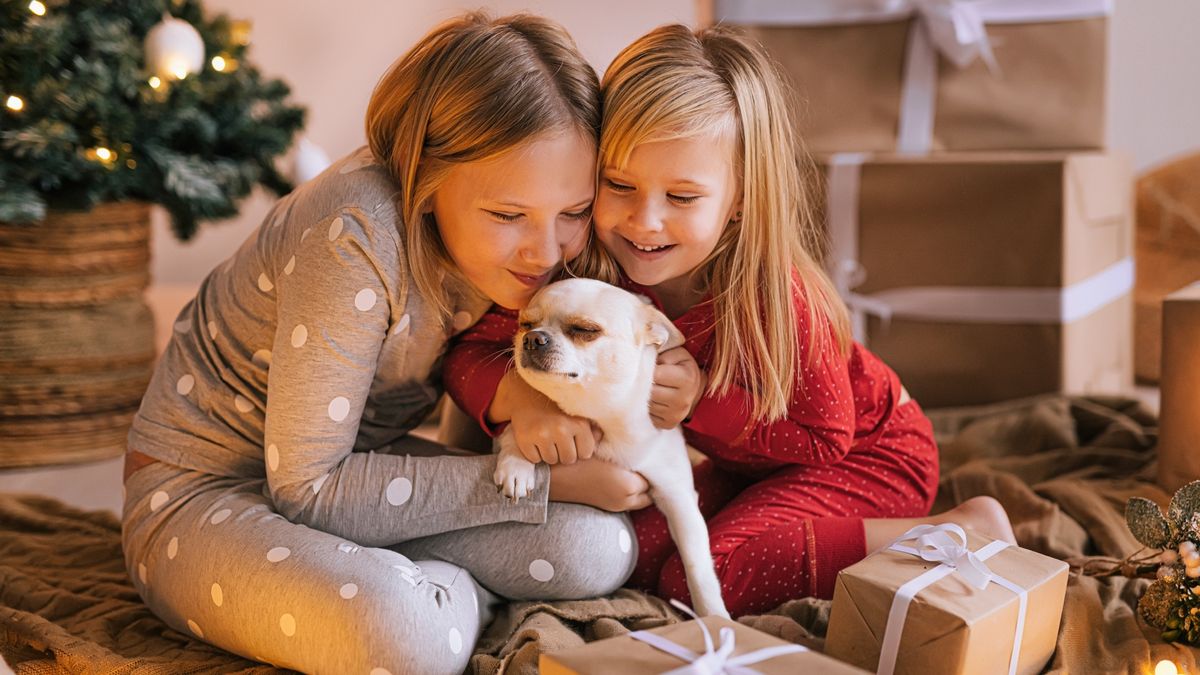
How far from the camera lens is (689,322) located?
1318 mm

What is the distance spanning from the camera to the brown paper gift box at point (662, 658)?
0.90 metres

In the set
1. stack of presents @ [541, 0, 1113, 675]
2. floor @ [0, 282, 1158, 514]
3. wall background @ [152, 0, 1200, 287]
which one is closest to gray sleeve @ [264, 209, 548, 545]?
floor @ [0, 282, 1158, 514]

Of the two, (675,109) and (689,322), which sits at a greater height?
(675,109)

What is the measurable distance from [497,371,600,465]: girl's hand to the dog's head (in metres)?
0.02

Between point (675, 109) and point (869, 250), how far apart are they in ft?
3.36

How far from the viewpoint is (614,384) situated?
1.17m

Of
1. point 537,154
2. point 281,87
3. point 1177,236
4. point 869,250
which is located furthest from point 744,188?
point 1177,236

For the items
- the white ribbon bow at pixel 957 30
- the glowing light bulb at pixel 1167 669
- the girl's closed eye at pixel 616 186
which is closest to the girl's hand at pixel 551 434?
the girl's closed eye at pixel 616 186

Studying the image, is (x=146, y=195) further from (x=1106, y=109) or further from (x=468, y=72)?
(x=1106, y=109)

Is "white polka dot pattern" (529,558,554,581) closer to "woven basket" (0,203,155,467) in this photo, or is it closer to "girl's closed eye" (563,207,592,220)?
"girl's closed eye" (563,207,592,220)

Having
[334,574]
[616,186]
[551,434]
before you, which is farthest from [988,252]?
[334,574]

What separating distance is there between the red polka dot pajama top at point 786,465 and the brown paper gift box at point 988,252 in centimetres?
70

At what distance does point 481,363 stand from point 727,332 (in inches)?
11.5

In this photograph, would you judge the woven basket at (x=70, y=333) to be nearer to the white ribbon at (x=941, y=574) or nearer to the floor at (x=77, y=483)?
the floor at (x=77, y=483)
